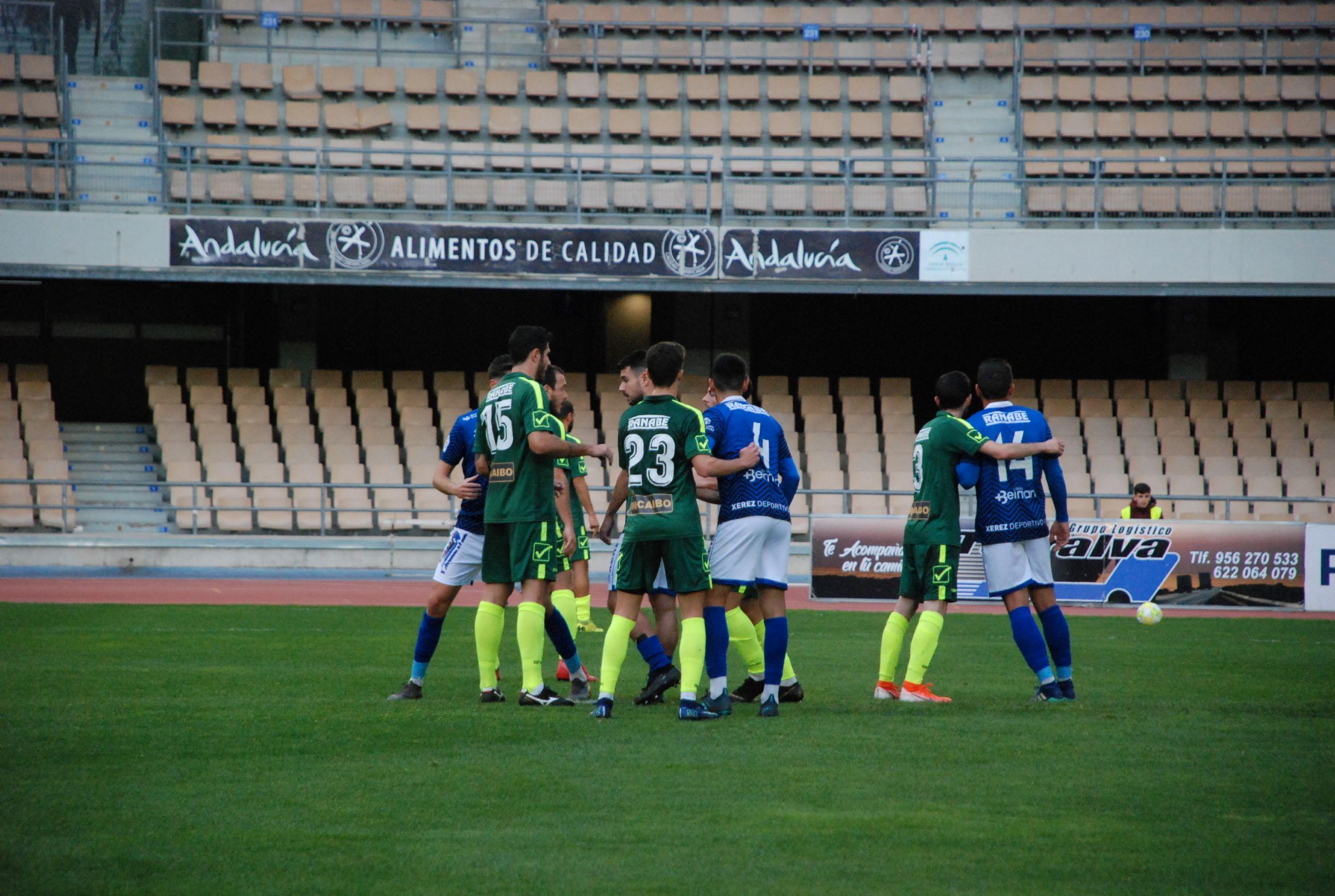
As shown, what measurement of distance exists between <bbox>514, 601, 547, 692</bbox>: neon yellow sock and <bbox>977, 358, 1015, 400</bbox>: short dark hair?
3172 millimetres

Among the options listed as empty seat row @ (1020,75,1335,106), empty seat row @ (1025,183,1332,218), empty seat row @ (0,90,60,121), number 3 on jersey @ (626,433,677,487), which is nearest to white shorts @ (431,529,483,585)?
number 3 on jersey @ (626,433,677,487)

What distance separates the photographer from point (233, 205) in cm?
2222

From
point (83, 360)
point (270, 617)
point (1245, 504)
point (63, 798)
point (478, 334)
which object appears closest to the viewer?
point (63, 798)

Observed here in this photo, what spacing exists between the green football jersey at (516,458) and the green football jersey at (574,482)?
1.50m

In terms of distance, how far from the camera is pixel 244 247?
68.6 ft

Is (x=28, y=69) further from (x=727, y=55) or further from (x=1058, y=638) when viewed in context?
(x=1058, y=638)

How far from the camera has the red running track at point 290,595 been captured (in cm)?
1545

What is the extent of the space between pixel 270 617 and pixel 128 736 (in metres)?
7.26

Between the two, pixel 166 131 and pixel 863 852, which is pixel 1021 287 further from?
pixel 863 852

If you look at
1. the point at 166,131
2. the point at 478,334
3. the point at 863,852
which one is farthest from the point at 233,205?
the point at 863,852

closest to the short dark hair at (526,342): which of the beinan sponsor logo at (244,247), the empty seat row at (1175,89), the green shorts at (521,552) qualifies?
the green shorts at (521,552)

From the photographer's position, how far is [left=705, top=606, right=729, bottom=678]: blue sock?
732 centimetres

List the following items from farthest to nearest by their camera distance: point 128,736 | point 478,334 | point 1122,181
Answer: point 478,334 < point 1122,181 < point 128,736

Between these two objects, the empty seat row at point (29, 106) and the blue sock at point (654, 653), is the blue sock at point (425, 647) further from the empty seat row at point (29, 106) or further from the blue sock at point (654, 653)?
the empty seat row at point (29, 106)
